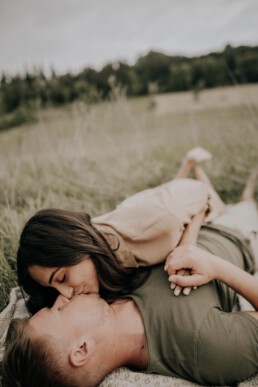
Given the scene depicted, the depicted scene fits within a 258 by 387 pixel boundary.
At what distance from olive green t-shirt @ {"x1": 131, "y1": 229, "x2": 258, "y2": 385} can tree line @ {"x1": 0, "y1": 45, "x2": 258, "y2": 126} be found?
2.82m

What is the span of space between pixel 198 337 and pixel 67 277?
0.69 m

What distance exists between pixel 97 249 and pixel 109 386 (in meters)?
0.65

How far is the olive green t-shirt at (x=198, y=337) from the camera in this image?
1.34 meters

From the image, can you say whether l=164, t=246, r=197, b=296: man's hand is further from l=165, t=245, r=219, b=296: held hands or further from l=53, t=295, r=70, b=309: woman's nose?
l=53, t=295, r=70, b=309: woman's nose

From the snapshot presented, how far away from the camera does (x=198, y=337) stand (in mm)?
1362

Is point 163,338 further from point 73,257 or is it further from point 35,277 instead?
point 35,277

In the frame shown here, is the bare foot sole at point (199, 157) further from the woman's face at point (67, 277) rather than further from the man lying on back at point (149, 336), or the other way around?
the woman's face at point (67, 277)

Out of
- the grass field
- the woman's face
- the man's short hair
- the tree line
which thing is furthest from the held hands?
the tree line

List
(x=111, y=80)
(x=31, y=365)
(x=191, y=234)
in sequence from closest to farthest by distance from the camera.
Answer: (x=31, y=365), (x=191, y=234), (x=111, y=80)

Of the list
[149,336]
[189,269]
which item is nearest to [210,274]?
[189,269]

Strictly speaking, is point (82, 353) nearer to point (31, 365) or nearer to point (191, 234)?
point (31, 365)

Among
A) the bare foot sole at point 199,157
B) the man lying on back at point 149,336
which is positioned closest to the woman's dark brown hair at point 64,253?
the man lying on back at point 149,336

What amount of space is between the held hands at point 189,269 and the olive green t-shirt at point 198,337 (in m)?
0.06

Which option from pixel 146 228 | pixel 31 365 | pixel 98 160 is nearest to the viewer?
pixel 31 365
